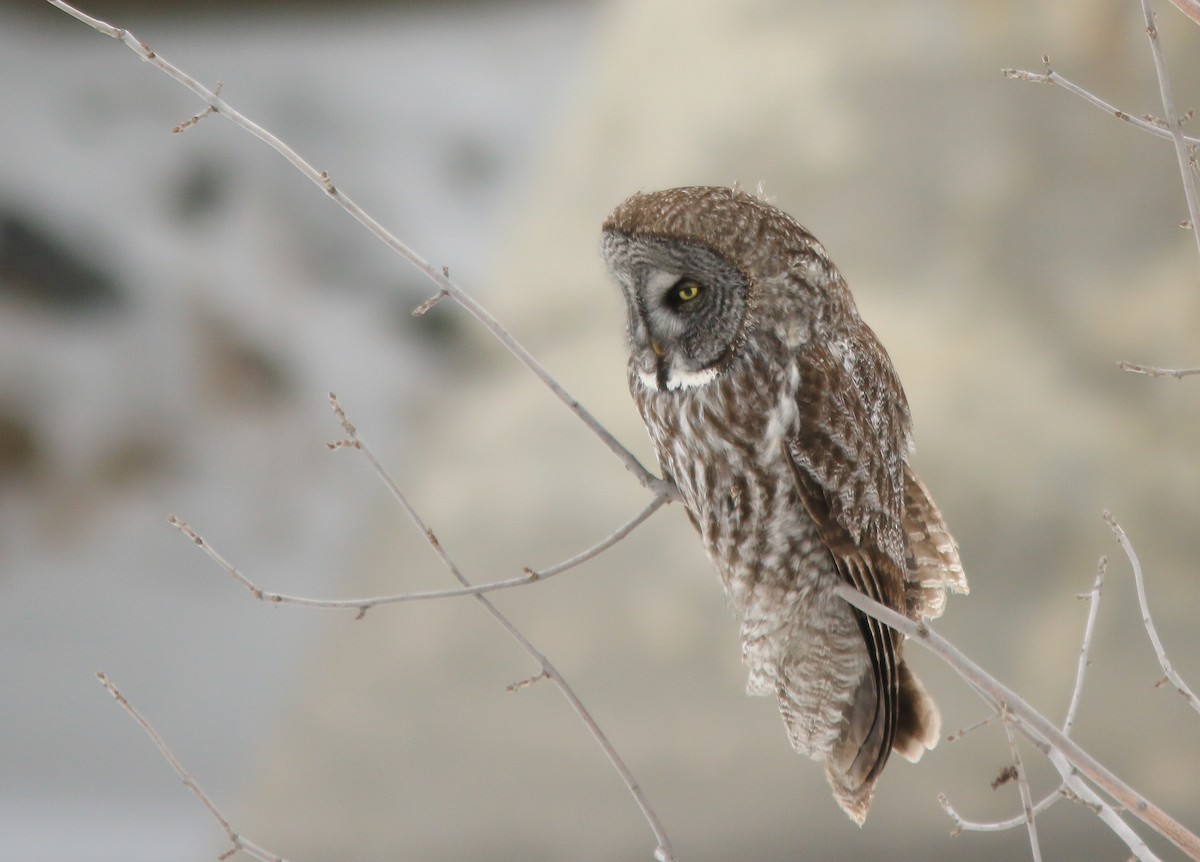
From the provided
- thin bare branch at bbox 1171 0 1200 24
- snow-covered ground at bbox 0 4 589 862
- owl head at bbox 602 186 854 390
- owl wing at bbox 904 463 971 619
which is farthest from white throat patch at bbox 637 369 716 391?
snow-covered ground at bbox 0 4 589 862

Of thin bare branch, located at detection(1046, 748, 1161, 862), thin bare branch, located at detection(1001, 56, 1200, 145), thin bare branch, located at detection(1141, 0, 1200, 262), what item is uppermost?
thin bare branch, located at detection(1001, 56, 1200, 145)

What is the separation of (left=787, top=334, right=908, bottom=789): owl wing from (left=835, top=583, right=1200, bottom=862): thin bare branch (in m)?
0.27

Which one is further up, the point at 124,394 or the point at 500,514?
the point at 124,394

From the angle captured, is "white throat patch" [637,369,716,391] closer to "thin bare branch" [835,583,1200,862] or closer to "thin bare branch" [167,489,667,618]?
"thin bare branch" [167,489,667,618]

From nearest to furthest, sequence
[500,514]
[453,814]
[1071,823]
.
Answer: [1071,823], [453,814], [500,514]

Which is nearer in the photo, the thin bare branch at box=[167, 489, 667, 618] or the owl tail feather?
the thin bare branch at box=[167, 489, 667, 618]

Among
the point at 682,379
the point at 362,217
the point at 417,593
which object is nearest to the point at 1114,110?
the point at 682,379

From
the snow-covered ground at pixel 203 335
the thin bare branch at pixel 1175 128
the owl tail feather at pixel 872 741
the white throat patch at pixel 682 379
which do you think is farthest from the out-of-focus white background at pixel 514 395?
the thin bare branch at pixel 1175 128

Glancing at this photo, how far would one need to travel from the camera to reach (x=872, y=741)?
154cm

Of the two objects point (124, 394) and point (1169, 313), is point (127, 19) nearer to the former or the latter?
point (124, 394)

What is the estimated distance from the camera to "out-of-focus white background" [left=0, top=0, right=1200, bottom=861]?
389 cm

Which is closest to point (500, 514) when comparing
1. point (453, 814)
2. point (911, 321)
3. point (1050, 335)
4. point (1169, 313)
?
point (453, 814)

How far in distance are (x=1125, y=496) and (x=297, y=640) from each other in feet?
9.61

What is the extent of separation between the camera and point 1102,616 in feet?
12.6
